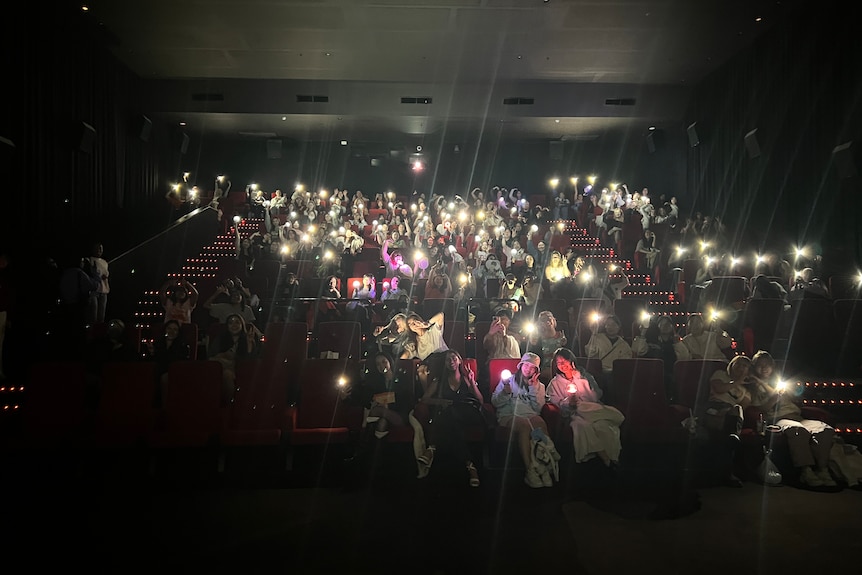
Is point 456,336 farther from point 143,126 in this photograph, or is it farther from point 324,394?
point 143,126

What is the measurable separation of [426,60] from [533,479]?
9412 millimetres

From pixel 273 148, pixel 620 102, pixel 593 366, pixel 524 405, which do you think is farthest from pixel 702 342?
pixel 273 148

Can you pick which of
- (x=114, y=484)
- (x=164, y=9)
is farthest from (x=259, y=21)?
(x=114, y=484)

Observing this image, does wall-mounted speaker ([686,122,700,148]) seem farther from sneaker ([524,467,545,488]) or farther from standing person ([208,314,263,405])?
standing person ([208,314,263,405])

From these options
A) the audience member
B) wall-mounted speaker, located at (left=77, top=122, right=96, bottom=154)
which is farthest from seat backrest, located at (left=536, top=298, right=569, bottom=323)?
wall-mounted speaker, located at (left=77, top=122, right=96, bottom=154)

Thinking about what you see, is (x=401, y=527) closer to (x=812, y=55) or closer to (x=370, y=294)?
(x=370, y=294)

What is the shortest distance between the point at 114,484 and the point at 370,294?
421cm

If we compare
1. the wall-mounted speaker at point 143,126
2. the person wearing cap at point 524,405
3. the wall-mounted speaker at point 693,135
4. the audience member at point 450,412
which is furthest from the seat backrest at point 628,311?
the wall-mounted speaker at point 143,126

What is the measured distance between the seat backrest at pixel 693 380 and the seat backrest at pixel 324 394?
8.91 feet

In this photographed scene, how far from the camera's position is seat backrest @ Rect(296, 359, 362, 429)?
425 cm

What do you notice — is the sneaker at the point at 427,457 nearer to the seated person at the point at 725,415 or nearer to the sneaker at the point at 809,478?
the seated person at the point at 725,415

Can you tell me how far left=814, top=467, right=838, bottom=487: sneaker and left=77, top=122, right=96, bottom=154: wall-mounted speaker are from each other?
10882 mm

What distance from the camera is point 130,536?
3.15 metres

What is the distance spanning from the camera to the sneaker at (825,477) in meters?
3.84
